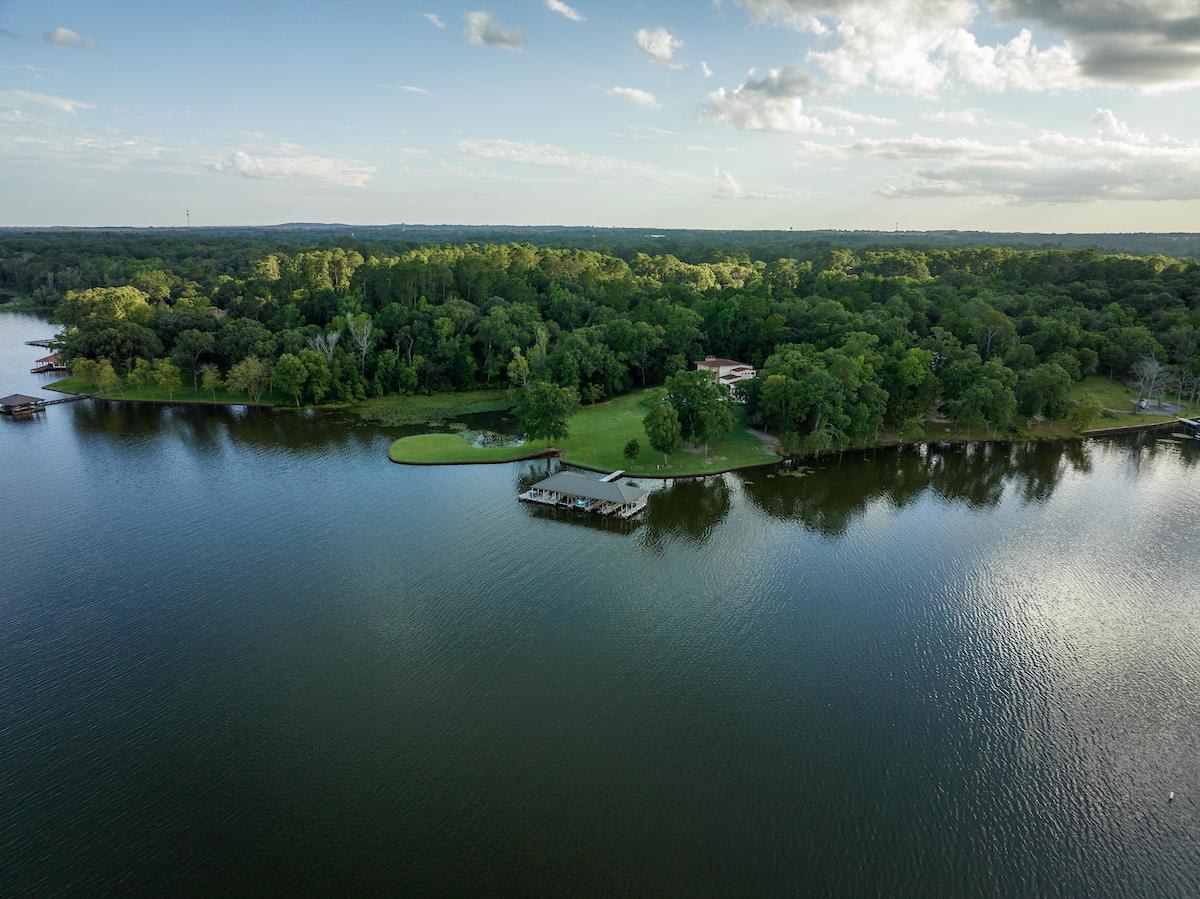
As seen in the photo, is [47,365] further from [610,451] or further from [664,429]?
[664,429]


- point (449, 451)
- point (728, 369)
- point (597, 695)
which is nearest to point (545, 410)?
point (449, 451)

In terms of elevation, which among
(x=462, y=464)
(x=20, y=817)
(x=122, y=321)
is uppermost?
(x=122, y=321)

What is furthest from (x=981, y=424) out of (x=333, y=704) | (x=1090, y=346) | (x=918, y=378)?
(x=333, y=704)

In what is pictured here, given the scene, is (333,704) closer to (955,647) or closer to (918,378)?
(955,647)

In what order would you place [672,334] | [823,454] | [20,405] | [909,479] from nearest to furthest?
[909,479] < [823,454] < [20,405] < [672,334]

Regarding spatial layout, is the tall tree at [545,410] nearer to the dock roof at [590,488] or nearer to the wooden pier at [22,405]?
the dock roof at [590,488]

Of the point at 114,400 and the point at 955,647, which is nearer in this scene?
the point at 955,647
